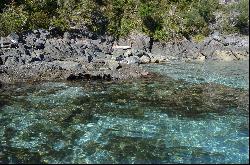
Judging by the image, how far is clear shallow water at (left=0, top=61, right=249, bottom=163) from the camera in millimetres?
16172

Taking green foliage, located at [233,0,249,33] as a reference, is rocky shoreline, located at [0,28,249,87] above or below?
below

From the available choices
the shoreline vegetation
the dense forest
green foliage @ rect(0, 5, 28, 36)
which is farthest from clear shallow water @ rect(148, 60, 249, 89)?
green foliage @ rect(0, 5, 28, 36)

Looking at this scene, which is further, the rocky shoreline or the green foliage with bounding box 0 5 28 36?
the green foliage with bounding box 0 5 28 36

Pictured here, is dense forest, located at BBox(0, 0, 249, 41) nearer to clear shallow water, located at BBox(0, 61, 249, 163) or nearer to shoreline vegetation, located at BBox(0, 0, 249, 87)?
shoreline vegetation, located at BBox(0, 0, 249, 87)

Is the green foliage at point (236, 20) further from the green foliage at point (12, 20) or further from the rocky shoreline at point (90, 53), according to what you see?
the green foliage at point (12, 20)

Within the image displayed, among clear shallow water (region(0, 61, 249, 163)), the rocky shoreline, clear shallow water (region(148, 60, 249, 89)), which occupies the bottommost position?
clear shallow water (region(148, 60, 249, 89))

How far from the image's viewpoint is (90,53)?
140 ft

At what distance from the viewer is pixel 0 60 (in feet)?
116

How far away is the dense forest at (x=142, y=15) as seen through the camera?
50.8 metres

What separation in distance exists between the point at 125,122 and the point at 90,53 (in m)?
22.6

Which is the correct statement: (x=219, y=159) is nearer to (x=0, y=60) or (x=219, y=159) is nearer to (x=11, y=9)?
(x=0, y=60)

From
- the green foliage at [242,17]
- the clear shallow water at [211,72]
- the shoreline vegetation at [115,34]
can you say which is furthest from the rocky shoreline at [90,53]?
the clear shallow water at [211,72]

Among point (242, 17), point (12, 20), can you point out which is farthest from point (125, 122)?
point (242, 17)

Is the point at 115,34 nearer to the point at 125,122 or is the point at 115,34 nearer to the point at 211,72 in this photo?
the point at 211,72
